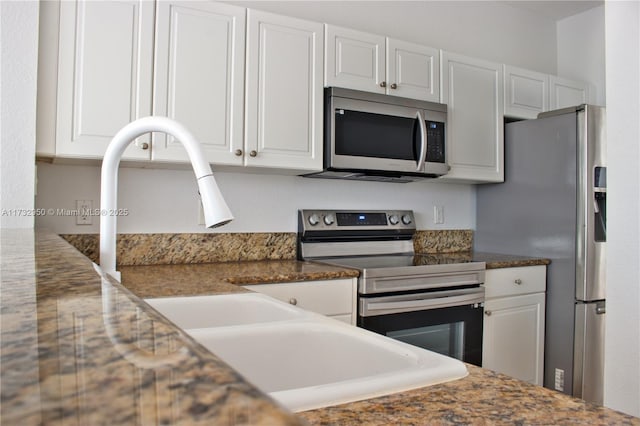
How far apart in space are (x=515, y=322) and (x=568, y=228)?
617 millimetres

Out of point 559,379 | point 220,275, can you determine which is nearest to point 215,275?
point 220,275

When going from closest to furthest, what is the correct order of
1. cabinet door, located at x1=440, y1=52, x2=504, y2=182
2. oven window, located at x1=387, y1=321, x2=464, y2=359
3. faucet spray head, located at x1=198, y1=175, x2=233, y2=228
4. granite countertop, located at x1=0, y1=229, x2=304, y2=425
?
granite countertop, located at x1=0, y1=229, x2=304, y2=425 < faucet spray head, located at x1=198, y1=175, x2=233, y2=228 < oven window, located at x1=387, y1=321, x2=464, y2=359 < cabinet door, located at x1=440, y1=52, x2=504, y2=182

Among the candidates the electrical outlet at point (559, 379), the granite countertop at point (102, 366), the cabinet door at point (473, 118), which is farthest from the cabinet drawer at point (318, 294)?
the granite countertop at point (102, 366)

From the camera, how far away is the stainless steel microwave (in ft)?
8.30

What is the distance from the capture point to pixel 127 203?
2406 millimetres

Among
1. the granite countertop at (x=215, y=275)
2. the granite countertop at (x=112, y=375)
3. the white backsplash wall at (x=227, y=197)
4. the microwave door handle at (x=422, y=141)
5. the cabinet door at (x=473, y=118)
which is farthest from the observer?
the cabinet door at (x=473, y=118)

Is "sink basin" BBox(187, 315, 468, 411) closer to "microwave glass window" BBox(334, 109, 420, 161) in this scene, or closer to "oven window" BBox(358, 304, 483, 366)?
"oven window" BBox(358, 304, 483, 366)

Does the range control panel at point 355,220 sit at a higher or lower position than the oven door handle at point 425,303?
higher

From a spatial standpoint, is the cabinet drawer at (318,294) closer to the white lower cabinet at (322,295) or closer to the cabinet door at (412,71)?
the white lower cabinet at (322,295)

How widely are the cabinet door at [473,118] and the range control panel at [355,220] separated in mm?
366

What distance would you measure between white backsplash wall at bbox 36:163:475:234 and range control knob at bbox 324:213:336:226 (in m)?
0.10

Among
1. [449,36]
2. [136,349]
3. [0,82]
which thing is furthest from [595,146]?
[136,349]

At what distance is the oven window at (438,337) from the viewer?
241 centimetres

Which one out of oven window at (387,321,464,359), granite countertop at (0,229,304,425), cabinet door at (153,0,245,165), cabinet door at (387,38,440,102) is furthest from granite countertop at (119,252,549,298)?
granite countertop at (0,229,304,425)
